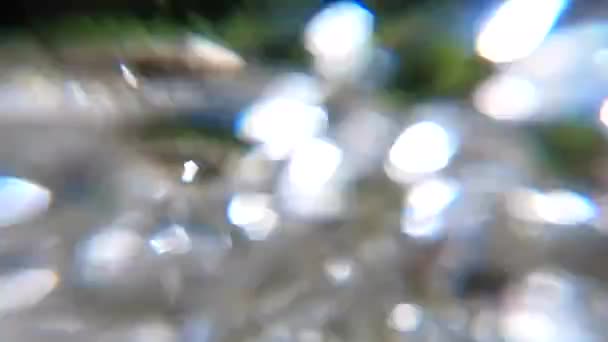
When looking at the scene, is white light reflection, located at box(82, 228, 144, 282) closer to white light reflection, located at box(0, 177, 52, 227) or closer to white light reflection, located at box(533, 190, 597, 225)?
white light reflection, located at box(0, 177, 52, 227)

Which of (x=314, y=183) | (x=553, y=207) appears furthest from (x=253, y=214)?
(x=553, y=207)

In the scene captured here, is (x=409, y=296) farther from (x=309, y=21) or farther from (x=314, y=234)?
(x=309, y=21)

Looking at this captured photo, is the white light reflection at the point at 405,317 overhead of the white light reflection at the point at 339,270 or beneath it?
beneath

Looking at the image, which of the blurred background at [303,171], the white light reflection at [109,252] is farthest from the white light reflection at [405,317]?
the white light reflection at [109,252]

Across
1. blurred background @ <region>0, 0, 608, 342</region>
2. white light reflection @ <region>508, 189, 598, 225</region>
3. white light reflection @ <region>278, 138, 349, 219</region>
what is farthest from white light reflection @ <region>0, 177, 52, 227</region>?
white light reflection @ <region>508, 189, 598, 225</region>

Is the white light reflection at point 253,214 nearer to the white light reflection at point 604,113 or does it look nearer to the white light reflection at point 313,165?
the white light reflection at point 313,165

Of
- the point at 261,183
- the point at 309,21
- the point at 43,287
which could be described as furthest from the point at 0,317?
the point at 309,21
